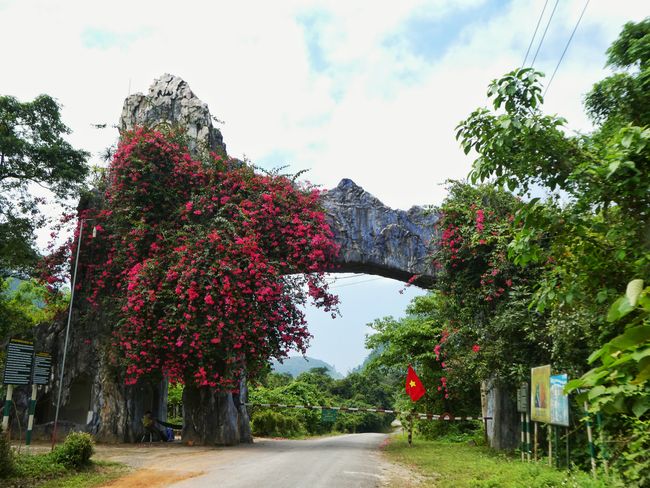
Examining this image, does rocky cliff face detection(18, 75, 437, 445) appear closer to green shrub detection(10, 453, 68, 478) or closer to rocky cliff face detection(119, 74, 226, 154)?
rocky cliff face detection(119, 74, 226, 154)

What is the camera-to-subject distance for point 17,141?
1179cm

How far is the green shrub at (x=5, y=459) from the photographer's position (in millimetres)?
7090

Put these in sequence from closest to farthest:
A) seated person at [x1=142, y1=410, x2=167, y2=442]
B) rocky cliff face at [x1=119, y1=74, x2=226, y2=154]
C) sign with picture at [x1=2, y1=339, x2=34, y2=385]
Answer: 1. sign with picture at [x1=2, y1=339, x2=34, y2=385]
2. seated person at [x1=142, y1=410, x2=167, y2=442]
3. rocky cliff face at [x1=119, y1=74, x2=226, y2=154]

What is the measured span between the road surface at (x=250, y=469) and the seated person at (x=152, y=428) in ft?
8.21

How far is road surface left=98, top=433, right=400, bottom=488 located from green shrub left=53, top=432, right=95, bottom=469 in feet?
2.93

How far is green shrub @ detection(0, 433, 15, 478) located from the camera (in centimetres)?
709

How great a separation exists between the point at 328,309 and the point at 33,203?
312 inches

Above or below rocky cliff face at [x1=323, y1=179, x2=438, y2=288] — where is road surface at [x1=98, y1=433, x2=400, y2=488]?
below

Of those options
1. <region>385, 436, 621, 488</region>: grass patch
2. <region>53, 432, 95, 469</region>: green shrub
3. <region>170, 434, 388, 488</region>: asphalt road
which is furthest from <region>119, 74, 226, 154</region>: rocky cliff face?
<region>385, 436, 621, 488</region>: grass patch

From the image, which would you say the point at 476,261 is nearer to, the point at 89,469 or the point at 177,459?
the point at 177,459

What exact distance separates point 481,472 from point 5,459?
7.07 m

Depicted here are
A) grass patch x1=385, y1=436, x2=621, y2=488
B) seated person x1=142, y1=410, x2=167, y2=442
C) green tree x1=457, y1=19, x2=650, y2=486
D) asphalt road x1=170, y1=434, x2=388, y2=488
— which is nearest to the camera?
green tree x1=457, y1=19, x2=650, y2=486

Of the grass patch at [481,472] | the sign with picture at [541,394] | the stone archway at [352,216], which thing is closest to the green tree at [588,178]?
the grass patch at [481,472]

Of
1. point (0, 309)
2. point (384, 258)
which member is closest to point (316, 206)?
point (384, 258)
